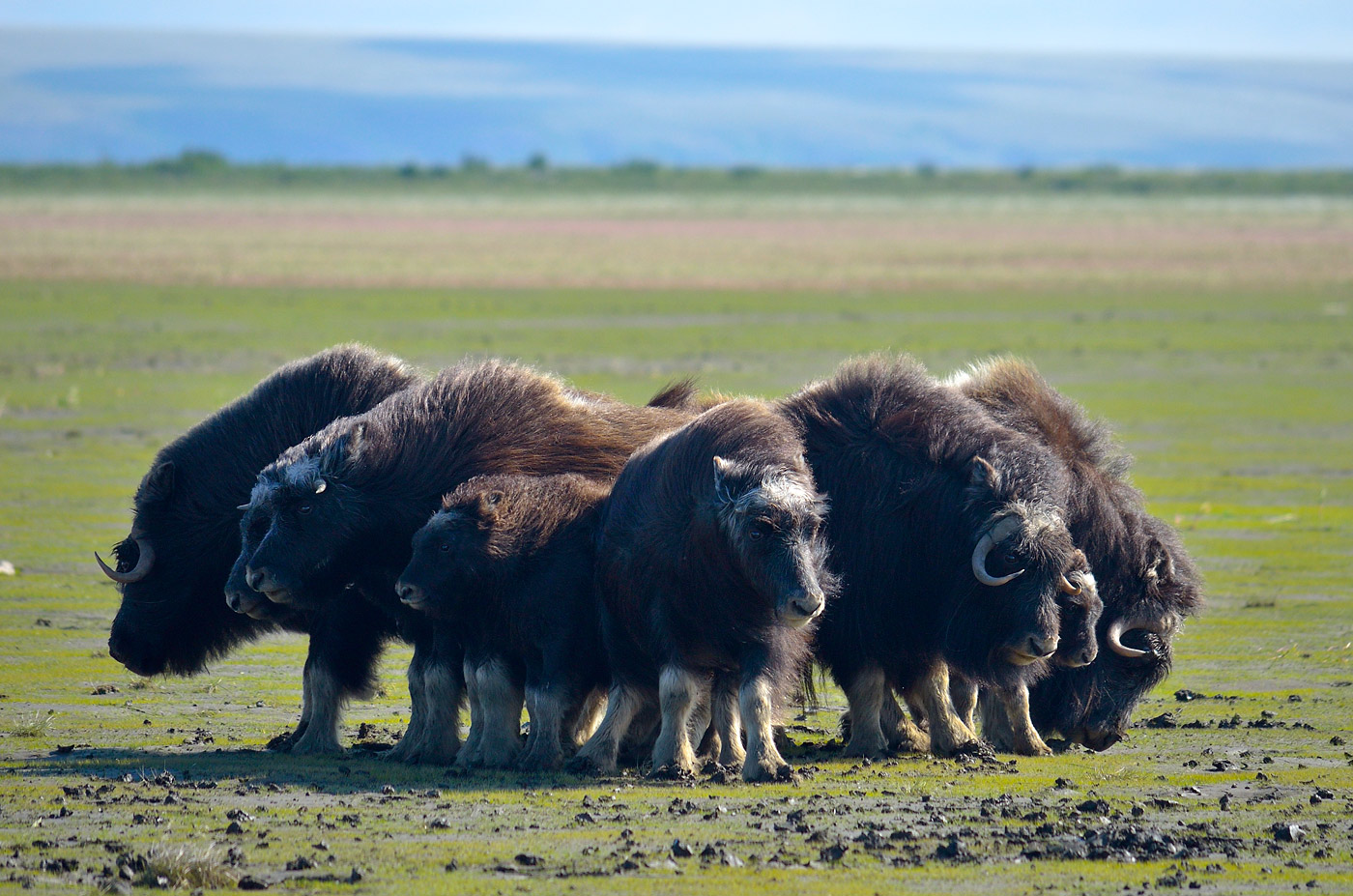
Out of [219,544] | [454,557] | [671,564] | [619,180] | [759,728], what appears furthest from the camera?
[619,180]

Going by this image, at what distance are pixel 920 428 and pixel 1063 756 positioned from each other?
1.93 metres

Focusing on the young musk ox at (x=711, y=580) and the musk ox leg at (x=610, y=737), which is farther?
the musk ox leg at (x=610, y=737)

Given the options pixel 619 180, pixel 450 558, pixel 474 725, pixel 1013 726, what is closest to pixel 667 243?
pixel 1013 726

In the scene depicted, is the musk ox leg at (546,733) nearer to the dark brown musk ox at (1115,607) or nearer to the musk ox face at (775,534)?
the musk ox face at (775,534)

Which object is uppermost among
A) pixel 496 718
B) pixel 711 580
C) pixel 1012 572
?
pixel 1012 572

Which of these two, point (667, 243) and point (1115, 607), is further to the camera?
point (667, 243)

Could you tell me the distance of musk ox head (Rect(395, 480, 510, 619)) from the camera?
8.46 metres

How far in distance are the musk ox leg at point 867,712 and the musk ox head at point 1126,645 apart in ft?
3.50

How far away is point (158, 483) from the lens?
9500 millimetres

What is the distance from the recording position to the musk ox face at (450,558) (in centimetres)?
846

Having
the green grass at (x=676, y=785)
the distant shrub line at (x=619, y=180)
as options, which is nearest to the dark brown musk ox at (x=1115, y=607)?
the green grass at (x=676, y=785)

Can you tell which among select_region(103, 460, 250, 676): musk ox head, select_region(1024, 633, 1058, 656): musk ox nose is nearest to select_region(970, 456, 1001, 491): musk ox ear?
select_region(1024, 633, 1058, 656): musk ox nose

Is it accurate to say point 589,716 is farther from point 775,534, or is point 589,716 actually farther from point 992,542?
point 992,542

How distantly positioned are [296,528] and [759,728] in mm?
2572
